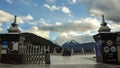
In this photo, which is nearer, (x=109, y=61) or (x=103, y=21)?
(x=109, y=61)

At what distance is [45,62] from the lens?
23.0 meters

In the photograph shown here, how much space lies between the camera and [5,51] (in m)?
22.6

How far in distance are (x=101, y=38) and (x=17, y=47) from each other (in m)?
8.61

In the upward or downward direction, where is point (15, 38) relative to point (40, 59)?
upward

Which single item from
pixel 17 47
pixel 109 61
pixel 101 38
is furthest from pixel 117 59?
pixel 17 47

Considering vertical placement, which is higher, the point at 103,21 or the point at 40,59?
the point at 103,21

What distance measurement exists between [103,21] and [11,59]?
10493 mm

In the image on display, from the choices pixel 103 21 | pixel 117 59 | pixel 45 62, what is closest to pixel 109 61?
pixel 117 59

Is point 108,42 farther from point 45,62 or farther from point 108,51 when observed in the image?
point 45,62

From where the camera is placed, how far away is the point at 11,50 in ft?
74.1

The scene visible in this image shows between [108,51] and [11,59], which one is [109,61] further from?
[11,59]

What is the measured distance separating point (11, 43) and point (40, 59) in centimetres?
345

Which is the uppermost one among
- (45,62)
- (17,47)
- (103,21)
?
(103,21)

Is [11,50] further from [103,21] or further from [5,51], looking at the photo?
[103,21]
